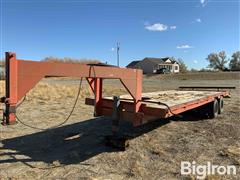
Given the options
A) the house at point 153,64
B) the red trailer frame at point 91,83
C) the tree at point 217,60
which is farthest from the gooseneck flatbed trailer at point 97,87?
the tree at point 217,60

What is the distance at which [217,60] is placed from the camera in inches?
3255

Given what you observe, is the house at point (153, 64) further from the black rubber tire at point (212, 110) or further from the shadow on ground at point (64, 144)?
the shadow on ground at point (64, 144)

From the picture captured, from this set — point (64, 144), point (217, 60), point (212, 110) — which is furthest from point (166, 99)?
point (217, 60)

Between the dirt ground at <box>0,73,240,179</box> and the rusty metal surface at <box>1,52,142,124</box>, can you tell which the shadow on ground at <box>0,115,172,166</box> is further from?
the rusty metal surface at <box>1,52,142,124</box>

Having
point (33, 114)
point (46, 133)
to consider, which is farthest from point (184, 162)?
point (33, 114)

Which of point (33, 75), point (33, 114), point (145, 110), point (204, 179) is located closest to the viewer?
point (33, 75)

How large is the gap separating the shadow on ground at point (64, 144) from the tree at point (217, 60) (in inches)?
3197

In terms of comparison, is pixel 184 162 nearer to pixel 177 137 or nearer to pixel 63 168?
pixel 177 137

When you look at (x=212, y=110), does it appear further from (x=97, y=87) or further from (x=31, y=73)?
(x=31, y=73)

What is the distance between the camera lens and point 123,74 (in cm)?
447

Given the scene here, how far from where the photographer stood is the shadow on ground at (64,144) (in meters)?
4.44

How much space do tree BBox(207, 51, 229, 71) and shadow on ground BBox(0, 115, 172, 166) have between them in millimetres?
81193

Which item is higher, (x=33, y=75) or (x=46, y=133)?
(x=33, y=75)

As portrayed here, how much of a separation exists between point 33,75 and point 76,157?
173 cm
